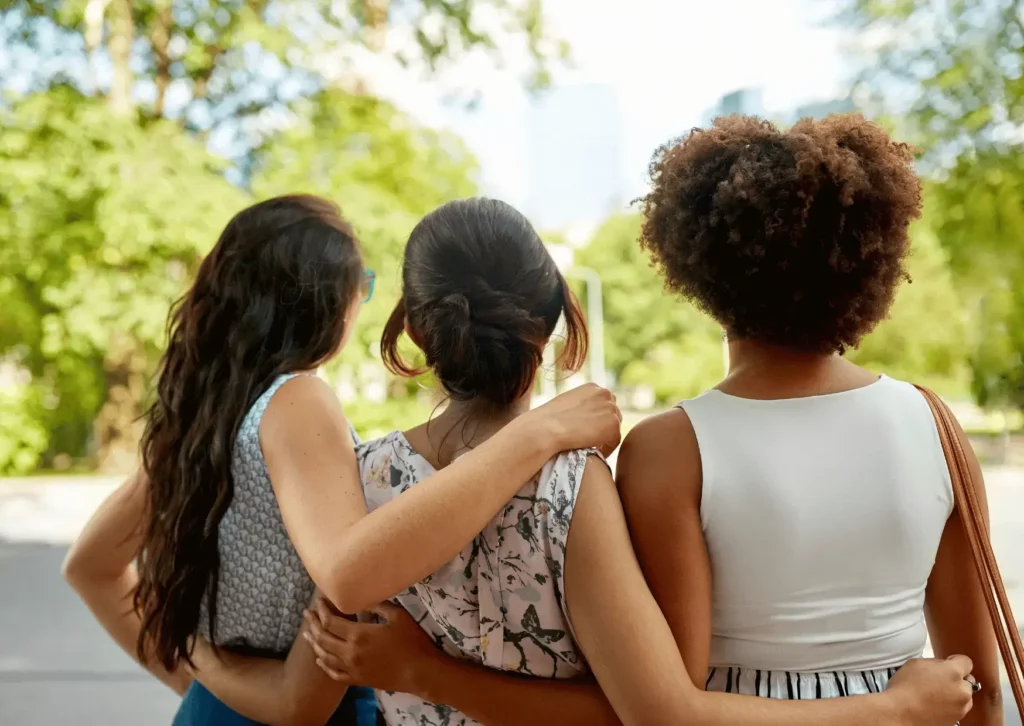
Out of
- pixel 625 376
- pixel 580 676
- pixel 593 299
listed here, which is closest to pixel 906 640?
pixel 580 676

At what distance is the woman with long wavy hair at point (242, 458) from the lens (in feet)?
3.14

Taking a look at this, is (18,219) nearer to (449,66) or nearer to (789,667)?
(449,66)

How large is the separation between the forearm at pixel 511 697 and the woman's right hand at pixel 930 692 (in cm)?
26

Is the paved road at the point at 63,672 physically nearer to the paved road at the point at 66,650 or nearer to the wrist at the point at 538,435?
the paved road at the point at 66,650

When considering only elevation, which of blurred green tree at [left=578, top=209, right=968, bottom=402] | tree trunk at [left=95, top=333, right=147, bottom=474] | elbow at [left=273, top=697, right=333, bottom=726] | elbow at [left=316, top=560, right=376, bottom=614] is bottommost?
blurred green tree at [left=578, top=209, right=968, bottom=402]

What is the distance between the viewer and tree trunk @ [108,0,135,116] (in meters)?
6.93

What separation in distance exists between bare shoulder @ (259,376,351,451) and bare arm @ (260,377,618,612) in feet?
0.26

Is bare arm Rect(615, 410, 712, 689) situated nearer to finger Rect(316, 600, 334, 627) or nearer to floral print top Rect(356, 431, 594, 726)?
floral print top Rect(356, 431, 594, 726)

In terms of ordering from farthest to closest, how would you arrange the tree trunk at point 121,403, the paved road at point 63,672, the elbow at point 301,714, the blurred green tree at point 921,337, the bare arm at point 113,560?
the tree trunk at point 121,403 → the blurred green tree at point 921,337 → the paved road at point 63,672 → the bare arm at point 113,560 → the elbow at point 301,714

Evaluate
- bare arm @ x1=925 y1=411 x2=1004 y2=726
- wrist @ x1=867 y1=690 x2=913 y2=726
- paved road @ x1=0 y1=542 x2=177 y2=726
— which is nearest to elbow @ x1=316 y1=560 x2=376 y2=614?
wrist @ x1=867 y1=690 x2=913 y2=726

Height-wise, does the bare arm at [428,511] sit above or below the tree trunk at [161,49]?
below

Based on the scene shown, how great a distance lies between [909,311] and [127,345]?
6.69 m

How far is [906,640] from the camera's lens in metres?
0.86

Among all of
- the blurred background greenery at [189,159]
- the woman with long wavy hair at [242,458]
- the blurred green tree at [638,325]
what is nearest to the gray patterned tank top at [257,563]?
the woman with long wavy hair at [242,458]
